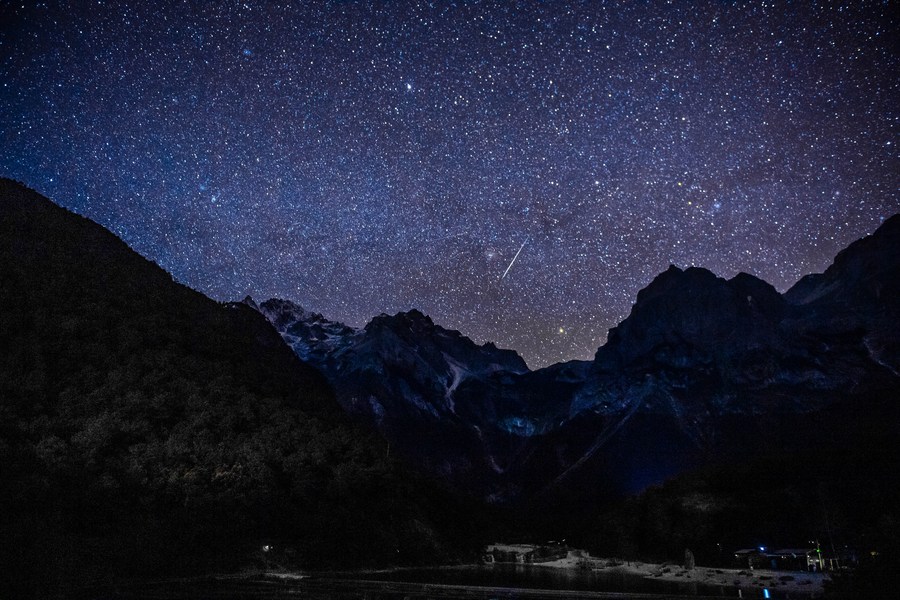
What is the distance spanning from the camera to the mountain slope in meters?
53.6

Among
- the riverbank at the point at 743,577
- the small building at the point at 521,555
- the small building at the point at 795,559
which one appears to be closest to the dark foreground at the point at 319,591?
the riverbank at the point at 743,577

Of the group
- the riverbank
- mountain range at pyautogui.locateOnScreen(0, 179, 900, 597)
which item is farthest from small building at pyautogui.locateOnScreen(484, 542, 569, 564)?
the riverbank

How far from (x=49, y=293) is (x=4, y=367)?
15416 mm

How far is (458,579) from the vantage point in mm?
56594

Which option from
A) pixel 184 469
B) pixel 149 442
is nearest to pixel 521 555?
pixel 184 469

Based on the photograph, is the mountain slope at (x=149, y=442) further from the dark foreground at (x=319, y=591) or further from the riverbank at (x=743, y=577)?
the riverbank at (x=743, y=577)

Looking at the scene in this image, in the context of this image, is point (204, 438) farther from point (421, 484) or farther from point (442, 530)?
point (421, 484)

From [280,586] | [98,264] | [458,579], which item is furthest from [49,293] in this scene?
[458,579]

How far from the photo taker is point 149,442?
215 ft

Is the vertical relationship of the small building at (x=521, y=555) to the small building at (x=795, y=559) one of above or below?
below

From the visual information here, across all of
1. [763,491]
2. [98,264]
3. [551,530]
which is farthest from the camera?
[551,530]

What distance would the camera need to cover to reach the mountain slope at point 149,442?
176 feet

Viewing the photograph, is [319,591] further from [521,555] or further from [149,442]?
[521,555]

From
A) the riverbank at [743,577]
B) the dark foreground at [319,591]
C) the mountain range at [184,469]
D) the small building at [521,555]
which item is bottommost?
the small building at [521,555]
